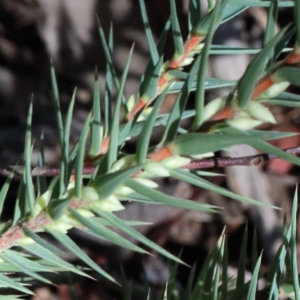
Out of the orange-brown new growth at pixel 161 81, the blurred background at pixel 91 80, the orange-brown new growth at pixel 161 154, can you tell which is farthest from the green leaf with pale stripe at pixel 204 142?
the blurred background at pixel 91 80

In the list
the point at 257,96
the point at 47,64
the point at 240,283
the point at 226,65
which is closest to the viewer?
the point at 257,96

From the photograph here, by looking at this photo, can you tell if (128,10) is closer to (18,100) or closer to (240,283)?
(18,100)

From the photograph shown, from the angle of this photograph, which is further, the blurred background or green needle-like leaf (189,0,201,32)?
the blurred background

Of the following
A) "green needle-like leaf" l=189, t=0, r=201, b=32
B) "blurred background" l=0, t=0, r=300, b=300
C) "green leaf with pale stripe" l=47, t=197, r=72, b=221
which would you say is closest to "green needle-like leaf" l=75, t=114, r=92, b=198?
"green leaf with pale stripe" l=47, t=197, r=72, b=221

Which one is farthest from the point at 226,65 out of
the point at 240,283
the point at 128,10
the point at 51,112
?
the point at 240,283

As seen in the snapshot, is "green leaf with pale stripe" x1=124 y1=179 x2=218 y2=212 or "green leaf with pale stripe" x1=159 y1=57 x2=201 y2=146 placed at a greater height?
"green leaf with pale stripe" x1=159 y1=57 x2=201 y2=146

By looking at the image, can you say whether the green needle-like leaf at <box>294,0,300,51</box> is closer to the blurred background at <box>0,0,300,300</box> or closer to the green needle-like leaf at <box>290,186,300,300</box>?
the green needle-like leaf at <box>290,186,300,300</box>

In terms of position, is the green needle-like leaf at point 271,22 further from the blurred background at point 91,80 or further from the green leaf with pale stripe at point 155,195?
the blurred background at point 91,80
